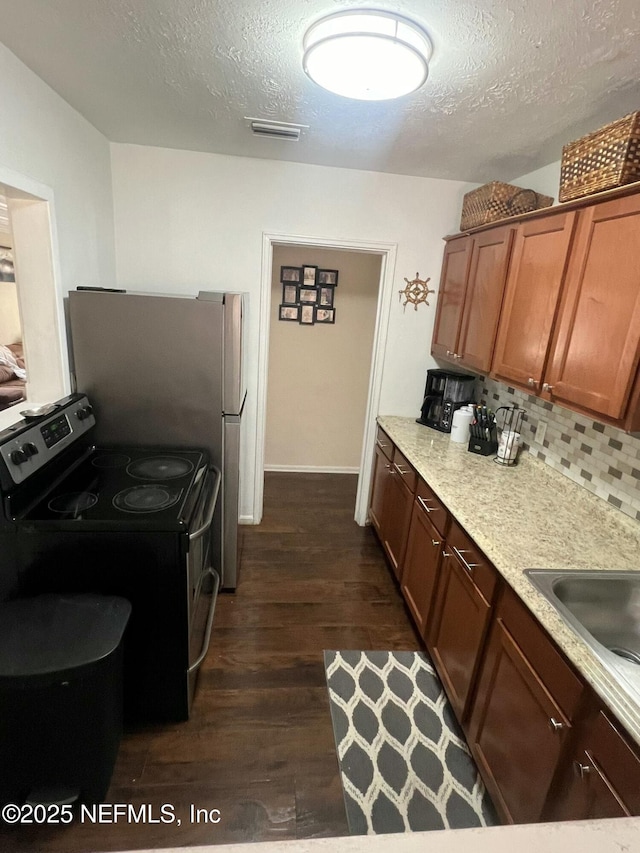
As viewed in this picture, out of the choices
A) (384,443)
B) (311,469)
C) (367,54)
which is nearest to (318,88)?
(367,54)

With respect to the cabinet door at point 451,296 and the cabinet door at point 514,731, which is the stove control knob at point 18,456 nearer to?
the cabinet door at point 514,731

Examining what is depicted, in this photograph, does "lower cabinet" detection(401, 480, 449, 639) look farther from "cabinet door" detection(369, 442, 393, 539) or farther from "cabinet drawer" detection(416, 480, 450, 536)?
"cabinet door" detection(369, 442, 393, 539)

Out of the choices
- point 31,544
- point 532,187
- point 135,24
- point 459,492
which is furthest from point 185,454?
point 532,187

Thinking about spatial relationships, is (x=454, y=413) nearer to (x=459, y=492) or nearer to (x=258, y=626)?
(x=459, y=492)

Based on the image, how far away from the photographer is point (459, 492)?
6.34 ft

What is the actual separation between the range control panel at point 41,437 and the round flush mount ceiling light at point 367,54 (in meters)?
1.55

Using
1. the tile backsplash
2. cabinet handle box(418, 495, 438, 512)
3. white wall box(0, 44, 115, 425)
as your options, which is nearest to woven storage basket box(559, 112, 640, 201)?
the tile backsplash

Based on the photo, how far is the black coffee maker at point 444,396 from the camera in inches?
112

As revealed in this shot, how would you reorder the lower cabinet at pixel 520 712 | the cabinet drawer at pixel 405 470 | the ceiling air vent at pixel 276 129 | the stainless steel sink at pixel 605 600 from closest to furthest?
the lower cabinet at pixel 520 712 → the stainless steel sink at pixel 605 600 → the ceiling air vent at pixel 276 129 → the cabinet drawer at pixel 405 470

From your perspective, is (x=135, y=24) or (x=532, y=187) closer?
(x=135, y=24)

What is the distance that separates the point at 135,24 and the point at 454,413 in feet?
7.42

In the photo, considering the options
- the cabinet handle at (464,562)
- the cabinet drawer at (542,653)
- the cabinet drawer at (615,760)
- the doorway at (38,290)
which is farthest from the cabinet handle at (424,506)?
the doorway at (38,290)

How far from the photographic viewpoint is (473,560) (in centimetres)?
165

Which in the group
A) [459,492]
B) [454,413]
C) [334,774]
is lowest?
[334,774]
